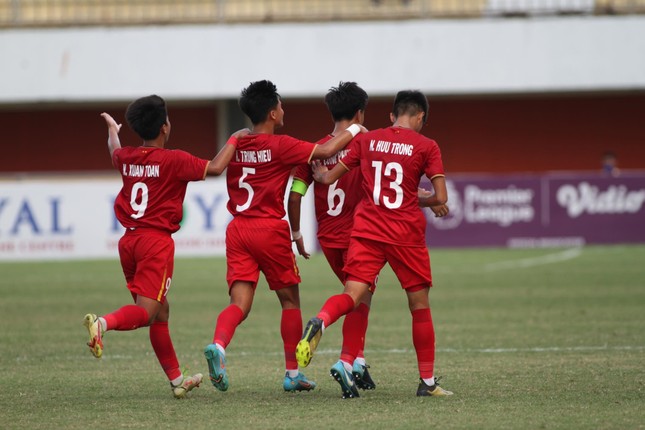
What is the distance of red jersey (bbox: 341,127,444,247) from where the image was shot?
8102mm

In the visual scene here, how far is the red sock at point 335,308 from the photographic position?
7727mm

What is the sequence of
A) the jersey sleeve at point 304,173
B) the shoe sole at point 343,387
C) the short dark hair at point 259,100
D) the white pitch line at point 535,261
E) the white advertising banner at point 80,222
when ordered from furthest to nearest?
the white advertising banner at point 80,222, the white pitch line at point 535,261, the jersey sleeve at point 304,173, the short dark hair at point 259,100, the shoe sole at point 343,387

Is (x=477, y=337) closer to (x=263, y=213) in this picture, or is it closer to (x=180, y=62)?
(x=263, y=213)

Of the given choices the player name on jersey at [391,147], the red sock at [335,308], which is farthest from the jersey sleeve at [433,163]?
the red sock at [335,308]

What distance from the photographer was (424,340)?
8.09 metres

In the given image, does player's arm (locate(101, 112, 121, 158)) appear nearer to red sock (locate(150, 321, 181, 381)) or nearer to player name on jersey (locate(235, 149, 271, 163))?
player name on jersey (locate(235, 149, 271, 163))

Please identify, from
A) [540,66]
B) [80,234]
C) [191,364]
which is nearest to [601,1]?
[540,66]

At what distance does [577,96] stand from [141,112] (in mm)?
26024

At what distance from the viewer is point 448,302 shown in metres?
15.2

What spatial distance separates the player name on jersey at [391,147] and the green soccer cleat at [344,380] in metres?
1.47

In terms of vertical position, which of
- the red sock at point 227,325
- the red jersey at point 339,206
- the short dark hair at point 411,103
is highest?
the short dark hair at point 411,103

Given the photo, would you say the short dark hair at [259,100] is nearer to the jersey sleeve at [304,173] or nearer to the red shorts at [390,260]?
the jersey sleeve at [304,173]

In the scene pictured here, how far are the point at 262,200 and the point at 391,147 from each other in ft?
3.16

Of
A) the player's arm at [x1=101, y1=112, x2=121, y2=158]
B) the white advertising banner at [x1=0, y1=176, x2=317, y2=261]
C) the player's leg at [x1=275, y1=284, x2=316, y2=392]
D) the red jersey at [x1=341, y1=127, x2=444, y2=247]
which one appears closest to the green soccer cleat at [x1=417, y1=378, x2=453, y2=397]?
the player's leg at [x1=275, y1=284, x2=316, y2=392]
